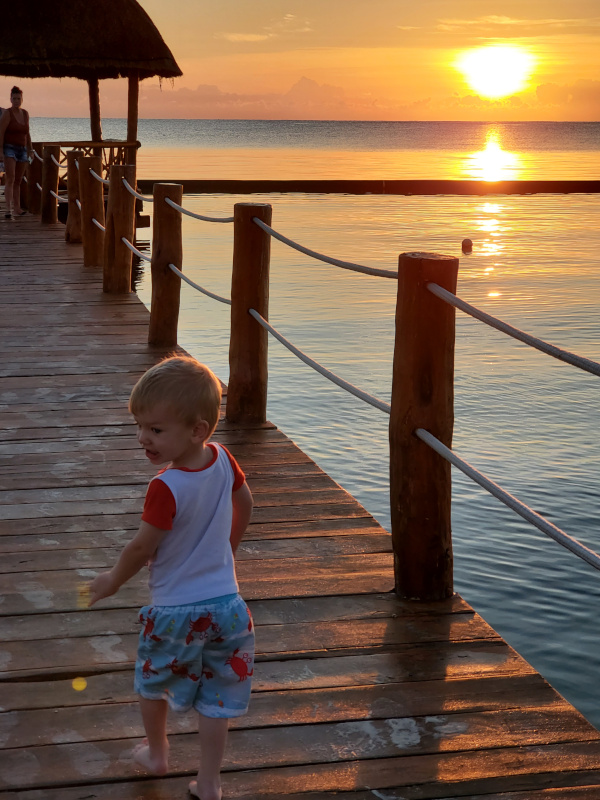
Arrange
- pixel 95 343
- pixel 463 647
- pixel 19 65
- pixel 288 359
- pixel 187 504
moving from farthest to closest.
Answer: pixel 19 65
pixel 288 359
pixel 95 343
pixel 463 647
pixel 187 504

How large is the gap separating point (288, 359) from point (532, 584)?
702 cm

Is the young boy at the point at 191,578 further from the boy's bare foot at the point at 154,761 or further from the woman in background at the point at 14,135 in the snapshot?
the woman in background at the point at 14,135

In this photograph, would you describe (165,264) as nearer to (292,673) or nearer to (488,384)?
(292,673)

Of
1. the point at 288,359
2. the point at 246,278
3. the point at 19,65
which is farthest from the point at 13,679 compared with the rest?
the point at 19,65

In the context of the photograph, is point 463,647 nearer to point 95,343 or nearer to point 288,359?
point 95,343

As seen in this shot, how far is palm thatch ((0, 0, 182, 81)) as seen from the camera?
17828mm

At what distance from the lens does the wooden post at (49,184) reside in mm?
12812

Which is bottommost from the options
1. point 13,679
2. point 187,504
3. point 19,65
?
point 13,679

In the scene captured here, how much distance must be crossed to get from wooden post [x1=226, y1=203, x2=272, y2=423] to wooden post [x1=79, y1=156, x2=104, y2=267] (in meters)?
5.13

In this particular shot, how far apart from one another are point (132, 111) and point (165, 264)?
1251 cm

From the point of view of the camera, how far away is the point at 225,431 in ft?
15.8

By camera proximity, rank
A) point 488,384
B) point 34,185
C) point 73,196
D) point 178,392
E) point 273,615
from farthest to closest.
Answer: point 34,185
point 488,384
point 73,196
point 273,615
point 178,392

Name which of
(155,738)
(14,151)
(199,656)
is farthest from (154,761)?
(14,151)

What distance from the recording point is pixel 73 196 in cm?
1107
